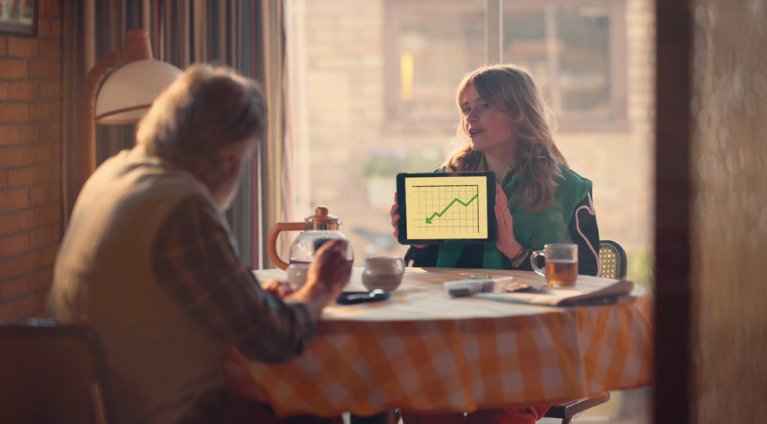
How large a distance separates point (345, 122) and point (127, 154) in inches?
148

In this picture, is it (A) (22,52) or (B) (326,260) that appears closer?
(B) (326,260)

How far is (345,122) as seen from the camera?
5.48 metres

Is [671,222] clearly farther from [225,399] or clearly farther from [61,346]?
[225,399]

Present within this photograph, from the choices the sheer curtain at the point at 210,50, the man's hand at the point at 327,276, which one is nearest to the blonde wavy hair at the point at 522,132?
the man's hand at the point at 327,276

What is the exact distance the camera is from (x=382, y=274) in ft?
7.00

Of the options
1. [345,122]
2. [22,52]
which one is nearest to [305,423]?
[22,52]

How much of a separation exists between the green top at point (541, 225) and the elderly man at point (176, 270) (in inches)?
37.7

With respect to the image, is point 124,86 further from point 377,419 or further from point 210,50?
point 377,419

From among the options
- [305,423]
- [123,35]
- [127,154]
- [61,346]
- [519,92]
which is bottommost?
[305,423]

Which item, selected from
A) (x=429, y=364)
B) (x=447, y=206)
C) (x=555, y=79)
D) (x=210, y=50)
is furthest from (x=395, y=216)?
(x=555, y=79)

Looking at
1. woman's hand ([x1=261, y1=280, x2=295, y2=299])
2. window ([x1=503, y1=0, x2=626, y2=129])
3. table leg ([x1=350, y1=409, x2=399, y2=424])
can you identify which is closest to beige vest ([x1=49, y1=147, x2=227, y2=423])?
woman's hand ([x1=261, y1=280, x2=295, y2=299])

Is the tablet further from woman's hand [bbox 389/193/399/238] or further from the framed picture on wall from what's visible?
the framed picture on wall

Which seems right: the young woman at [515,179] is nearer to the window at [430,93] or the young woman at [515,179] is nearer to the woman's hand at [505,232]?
the woman's hand at [505,232]

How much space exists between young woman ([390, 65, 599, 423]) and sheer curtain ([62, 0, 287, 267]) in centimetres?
101
